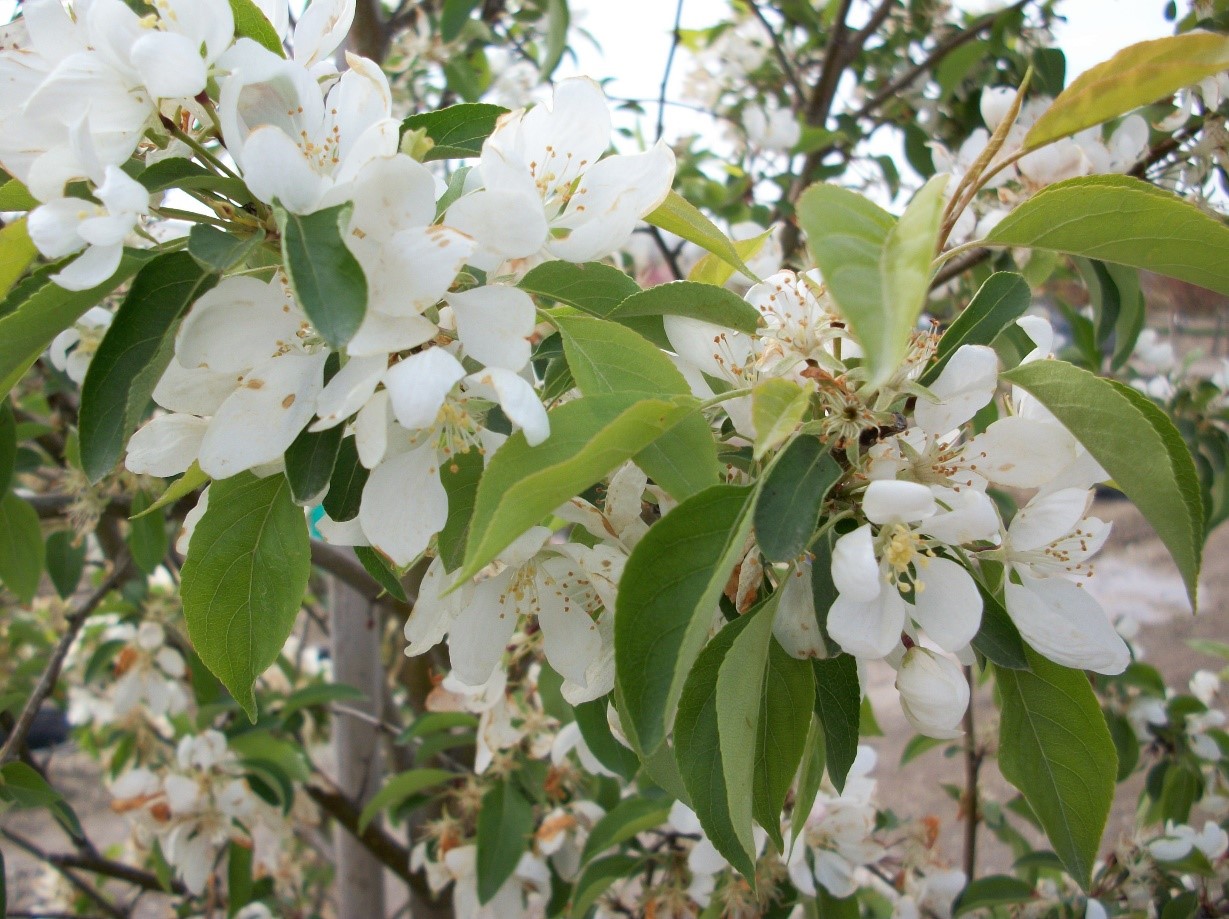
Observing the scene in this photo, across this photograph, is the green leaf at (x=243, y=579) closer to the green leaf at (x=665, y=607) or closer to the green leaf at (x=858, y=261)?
the green leaf at (x=665, y=607)

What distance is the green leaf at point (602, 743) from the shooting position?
98 cm

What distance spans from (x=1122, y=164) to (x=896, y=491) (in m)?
Result: 1.05

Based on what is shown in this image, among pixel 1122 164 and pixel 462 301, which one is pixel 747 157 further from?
pixel 462 301

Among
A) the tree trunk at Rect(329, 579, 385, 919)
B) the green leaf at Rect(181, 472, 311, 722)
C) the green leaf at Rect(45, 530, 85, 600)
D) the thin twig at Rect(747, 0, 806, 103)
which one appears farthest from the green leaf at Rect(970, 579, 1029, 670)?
the thin twig at Rect(747, 0, 806, 103)

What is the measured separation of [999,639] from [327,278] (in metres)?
0.49

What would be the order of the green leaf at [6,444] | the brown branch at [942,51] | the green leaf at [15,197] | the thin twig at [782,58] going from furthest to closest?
the thin twig at [782,58], the brown branch at [942,51], the green leaf at [6,444], the green leaf at [15,197]

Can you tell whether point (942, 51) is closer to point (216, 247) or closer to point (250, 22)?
point (250, 22)

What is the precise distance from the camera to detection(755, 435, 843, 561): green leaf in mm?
561

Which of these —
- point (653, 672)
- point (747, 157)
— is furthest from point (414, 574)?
point (747, 157)

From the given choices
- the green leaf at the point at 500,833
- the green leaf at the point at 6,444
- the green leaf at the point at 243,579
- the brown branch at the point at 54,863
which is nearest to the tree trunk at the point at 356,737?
the brown branch at the point at 54,863

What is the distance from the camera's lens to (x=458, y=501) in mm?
671

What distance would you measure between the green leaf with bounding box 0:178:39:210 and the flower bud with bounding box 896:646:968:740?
0.67 meters

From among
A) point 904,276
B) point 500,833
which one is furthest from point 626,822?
point 904,276

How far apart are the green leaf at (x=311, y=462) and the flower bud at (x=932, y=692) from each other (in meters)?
0.41
